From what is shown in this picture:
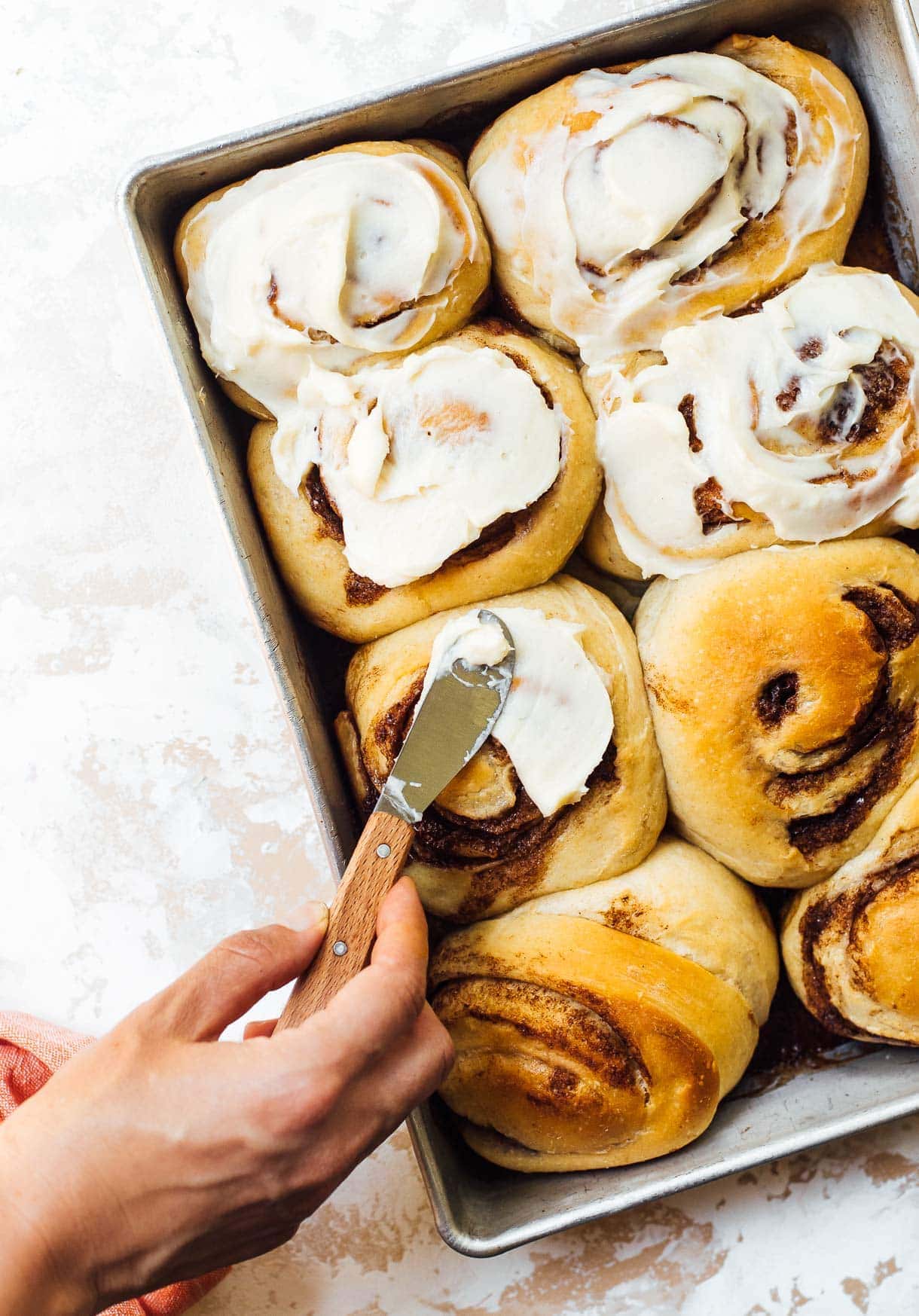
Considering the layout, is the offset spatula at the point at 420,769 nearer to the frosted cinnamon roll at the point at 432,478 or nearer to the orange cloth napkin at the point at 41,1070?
the frosted cinnamon roll at the point at 432,478

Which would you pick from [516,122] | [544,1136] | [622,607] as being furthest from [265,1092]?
[516,122]

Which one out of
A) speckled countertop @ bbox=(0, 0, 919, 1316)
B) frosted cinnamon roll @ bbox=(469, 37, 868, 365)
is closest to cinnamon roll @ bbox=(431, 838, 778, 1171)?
speckled countertop @ bbox=(0, 0, 919, 1316)

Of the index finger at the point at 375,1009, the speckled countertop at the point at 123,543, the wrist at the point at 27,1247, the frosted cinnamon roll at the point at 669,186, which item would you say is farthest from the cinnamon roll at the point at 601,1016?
the frosted cinnamon roll at the point at 669,186

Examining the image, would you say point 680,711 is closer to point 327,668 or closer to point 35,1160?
point 327,668

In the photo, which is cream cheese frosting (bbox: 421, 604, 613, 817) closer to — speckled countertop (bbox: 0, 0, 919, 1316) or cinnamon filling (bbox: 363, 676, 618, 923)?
cinnamon filling (bbox: 363, 676, 618, 923)

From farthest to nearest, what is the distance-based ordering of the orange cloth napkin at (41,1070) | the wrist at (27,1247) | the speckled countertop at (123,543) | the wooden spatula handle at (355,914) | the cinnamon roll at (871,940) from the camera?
the speckled countertop at (123,543)
the orange cloth napkin at (41,1070)
the cinnamon roll at (871,940)
the wooden spatula handle at (355,914)
the wrist at (27,1247)

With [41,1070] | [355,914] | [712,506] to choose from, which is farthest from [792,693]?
[41,1070]
